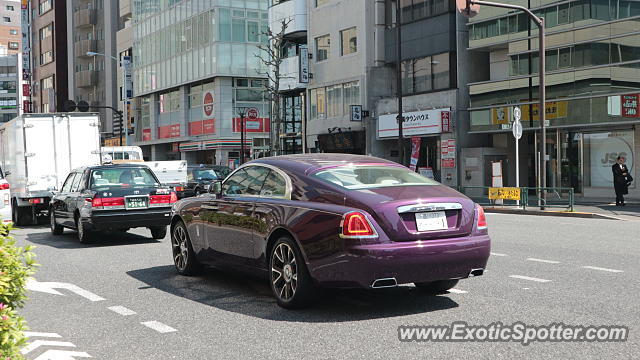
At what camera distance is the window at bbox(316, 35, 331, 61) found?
46.1 metres

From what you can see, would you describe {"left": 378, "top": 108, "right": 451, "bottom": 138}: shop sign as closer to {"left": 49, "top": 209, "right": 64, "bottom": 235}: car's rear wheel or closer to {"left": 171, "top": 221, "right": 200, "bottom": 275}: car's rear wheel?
{"left": 49, "top": 209, "right": 64, "bottom": 235}: car's rear wheel

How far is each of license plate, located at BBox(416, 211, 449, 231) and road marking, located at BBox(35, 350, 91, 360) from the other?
10.1 ft

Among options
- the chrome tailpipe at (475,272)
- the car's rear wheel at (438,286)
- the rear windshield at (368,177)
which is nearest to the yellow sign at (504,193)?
the car's rear wheel at (438,286)

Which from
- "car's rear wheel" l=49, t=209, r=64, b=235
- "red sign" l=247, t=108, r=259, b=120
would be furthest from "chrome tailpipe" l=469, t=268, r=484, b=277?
"red sign" l=247, t=108, r=259, b=120

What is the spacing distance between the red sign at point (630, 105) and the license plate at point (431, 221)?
22559 millimetres

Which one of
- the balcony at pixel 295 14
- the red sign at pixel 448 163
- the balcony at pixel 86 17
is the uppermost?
the balcony at pixel 86 17

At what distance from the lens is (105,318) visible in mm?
7141

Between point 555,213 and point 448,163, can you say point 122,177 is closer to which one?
point 555,213

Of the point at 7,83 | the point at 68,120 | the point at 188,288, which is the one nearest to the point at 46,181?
the point at 68,120

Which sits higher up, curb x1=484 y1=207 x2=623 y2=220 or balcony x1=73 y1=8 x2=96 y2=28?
balcony x1=73 y1=8 x2=96 y2=28

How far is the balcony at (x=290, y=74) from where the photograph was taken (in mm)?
48750

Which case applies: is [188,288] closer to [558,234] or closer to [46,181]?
[558,234]

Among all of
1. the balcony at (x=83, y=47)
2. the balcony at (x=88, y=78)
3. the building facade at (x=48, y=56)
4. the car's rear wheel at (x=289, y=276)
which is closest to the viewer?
the car's rear wheel at (x=289, y=276)

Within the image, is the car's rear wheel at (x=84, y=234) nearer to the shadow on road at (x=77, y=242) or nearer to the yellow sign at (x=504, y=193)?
the shadow on road at (x=77, y=242)
